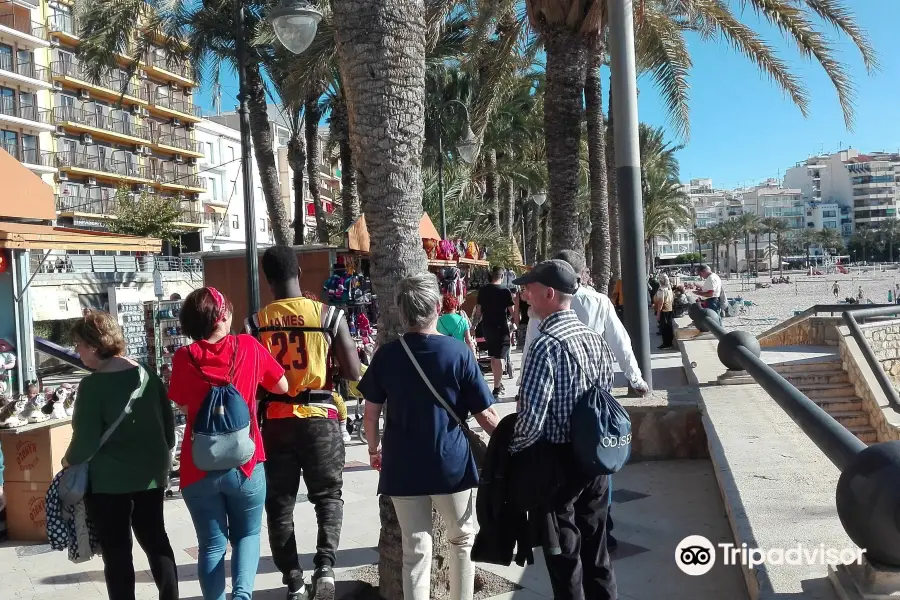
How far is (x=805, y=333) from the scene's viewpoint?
14.5 meters

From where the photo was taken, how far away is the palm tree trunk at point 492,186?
31188 millimetres

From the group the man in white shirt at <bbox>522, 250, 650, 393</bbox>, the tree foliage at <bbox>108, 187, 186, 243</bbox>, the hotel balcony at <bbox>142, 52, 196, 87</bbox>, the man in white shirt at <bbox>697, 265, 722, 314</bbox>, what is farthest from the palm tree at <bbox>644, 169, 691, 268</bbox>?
the man in white shirt at <bbox>522, 250, 650, 393</bbox>

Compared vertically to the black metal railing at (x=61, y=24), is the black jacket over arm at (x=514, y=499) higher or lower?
lower

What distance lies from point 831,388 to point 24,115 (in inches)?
1616

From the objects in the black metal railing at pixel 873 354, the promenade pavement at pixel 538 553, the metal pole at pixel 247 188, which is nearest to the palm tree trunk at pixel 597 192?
the black metal railing at pixel 873 354

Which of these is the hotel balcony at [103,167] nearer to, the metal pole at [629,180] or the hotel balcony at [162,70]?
the hotel balcony at [162,70]

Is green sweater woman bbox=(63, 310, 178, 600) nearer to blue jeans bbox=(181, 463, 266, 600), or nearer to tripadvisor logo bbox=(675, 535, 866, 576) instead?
blue jeans bbox=(181, 463, 266, 600)

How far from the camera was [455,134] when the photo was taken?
25516 mm

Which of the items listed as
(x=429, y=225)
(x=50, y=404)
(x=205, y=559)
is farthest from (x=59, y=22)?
(x=205, y=559)

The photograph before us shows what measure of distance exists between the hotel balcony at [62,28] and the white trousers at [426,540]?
45.9 metres

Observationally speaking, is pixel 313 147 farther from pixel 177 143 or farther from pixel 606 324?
pixel 177 143

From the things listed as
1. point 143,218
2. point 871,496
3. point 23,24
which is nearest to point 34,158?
point 23,24

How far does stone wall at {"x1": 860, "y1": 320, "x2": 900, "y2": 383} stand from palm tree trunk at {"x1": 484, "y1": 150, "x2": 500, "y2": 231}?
690 inches

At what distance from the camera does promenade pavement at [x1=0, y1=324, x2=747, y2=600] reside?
161 inches
